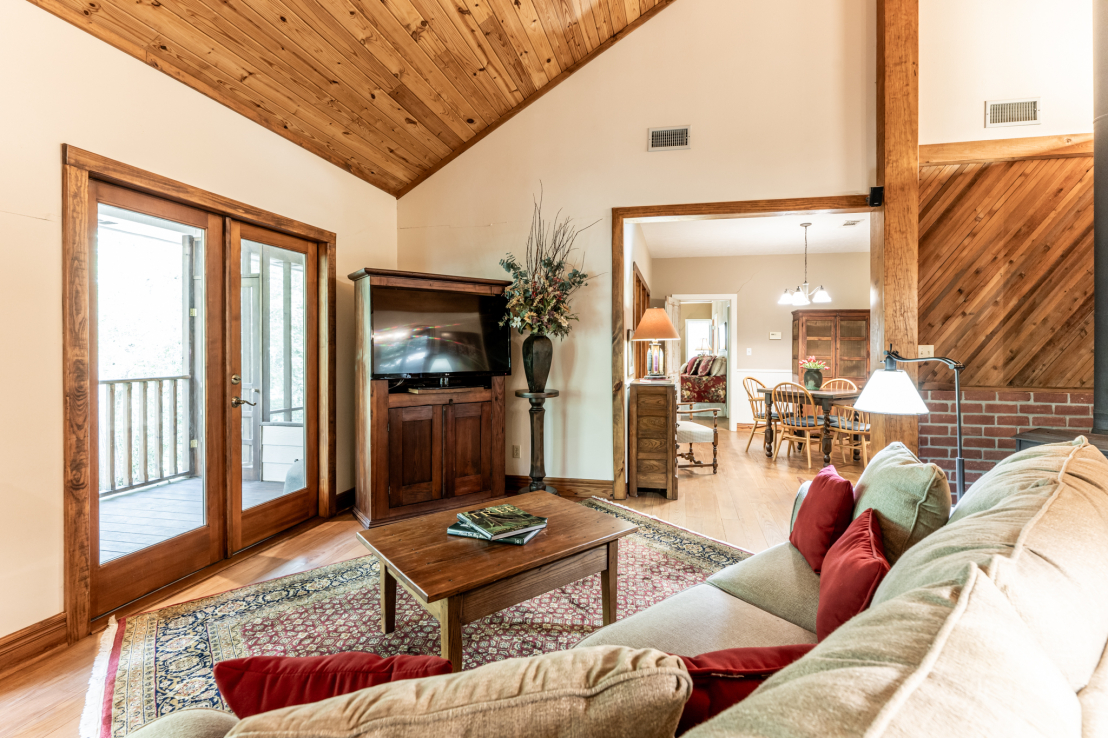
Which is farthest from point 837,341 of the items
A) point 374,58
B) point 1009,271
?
point 374,58

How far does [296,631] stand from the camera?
2168mm

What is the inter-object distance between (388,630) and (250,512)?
4.93 ft

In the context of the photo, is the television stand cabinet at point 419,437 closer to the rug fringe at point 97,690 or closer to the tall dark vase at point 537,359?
the tall dark vase at point 537,359

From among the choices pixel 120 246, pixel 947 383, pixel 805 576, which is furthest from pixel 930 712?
pixel 947 383

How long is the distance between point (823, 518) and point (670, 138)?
10.2ft

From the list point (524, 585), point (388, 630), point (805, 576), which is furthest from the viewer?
point (388, 630)

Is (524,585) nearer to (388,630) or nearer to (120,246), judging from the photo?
(388,630)

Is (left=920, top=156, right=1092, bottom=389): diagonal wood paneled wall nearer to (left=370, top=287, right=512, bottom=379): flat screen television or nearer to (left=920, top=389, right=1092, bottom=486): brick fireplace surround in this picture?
(left=920, top=389, right=1092, bottom=486): brick fireplace surround

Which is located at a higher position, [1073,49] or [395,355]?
[1073,49]

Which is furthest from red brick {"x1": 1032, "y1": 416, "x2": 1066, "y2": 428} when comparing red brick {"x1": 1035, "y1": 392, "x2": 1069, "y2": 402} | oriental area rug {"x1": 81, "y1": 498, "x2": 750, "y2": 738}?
oriental area rug {"x1": 81, "y1": 498, "x2": 750, "y2": 738}

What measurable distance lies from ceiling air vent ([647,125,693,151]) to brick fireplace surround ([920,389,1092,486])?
2.46 metres

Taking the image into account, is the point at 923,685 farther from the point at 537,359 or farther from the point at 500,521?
the point at 537,359

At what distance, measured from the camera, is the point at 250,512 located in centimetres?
308

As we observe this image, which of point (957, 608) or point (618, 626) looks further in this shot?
point (618, 626)
